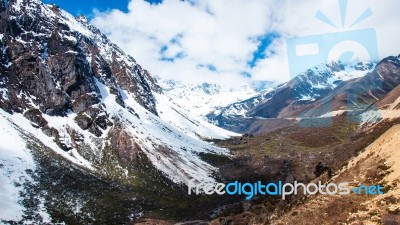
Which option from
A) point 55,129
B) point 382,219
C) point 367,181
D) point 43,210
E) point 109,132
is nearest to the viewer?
point 382,219

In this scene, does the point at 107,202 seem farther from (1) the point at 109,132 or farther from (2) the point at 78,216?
(1) the point at 109,132

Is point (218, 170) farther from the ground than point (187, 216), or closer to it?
farther from the ground

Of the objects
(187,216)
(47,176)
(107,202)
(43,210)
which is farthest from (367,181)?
(47,176)

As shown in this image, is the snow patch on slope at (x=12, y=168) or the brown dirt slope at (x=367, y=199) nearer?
the brown dirt slope at (x=367, y=199)

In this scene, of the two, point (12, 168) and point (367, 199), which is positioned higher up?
point (12, 168)

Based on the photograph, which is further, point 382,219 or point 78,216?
point 78,216

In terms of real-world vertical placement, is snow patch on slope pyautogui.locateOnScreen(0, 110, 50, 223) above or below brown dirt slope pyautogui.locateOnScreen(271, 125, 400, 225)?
above

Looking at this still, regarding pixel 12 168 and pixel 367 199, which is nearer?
pixel 367 199

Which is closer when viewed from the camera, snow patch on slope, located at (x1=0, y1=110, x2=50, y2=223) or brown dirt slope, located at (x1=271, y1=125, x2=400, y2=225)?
brown dirt slope, located at (x1=271, y1=125, x2=400, y2=225)

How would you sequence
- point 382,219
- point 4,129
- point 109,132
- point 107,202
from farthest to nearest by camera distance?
point 109,132 → point 4,129 → point 107,202 → point 382,219

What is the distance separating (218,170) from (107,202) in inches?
3072

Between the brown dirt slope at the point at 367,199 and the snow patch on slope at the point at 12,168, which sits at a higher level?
the snow patch on slope at the point at 12,168

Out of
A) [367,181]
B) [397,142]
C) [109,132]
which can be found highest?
[109,132]

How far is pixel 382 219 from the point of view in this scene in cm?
3991
